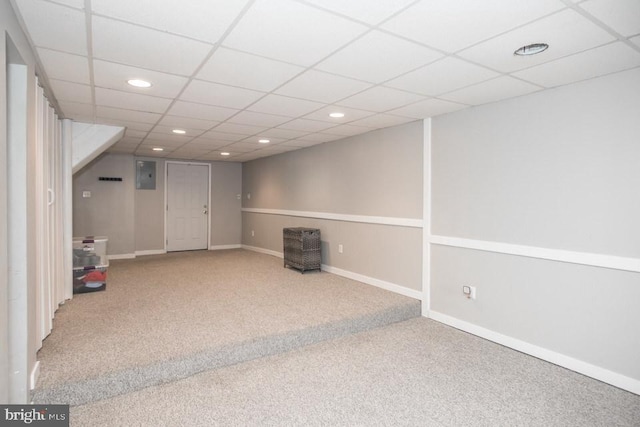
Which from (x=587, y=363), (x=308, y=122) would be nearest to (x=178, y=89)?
(x=308, y=122)

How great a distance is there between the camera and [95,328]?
3.17 m

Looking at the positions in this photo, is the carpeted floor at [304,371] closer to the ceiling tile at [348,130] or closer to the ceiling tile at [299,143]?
the ceiling tile at [348,130]

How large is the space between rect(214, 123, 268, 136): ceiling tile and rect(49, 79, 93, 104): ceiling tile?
58.7 inches

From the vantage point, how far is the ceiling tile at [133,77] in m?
2.60

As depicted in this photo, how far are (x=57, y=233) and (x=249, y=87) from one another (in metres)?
2.61

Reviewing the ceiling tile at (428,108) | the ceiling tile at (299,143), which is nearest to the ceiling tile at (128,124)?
the ceiling tile at (299,143)

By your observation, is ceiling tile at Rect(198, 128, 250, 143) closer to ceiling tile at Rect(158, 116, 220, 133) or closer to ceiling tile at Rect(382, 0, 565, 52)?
ceiling tile at Rect(158, 116, 220, 133)

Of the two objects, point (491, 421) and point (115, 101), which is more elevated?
point (115, 101)

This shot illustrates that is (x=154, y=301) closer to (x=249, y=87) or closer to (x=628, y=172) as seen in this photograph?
(x=249, y=87)

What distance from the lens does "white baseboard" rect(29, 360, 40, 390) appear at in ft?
7.12

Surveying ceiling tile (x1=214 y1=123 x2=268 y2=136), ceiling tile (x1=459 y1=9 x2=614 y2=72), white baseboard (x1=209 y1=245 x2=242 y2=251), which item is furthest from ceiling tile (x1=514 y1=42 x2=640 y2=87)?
white baseboard (x1=209 y1=245 x2=242 y2=251)

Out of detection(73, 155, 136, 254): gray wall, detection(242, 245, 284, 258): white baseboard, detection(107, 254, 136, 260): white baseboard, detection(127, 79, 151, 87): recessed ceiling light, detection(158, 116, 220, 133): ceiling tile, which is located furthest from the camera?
detection(242, 245, 284, 258): white baseboard

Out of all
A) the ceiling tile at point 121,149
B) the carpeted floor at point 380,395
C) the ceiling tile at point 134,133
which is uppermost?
the ceiling tile at point 121,149

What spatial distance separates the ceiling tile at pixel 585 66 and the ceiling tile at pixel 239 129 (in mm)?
3067
